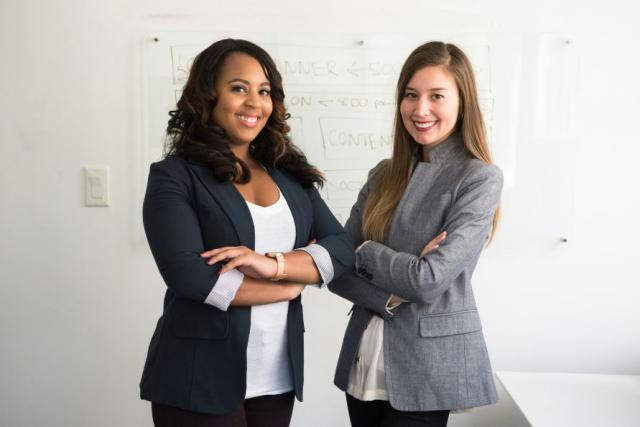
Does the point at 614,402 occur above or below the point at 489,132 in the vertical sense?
below

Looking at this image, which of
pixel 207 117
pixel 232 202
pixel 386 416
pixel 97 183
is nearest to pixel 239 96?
pixel 207 117

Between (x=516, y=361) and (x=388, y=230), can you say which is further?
(x=516, y=361)

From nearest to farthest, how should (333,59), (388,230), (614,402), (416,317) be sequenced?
(416,317), (388,230), (614,402), (333,59)

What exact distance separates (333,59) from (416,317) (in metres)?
1.41

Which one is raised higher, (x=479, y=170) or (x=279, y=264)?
(x=479, y=170)

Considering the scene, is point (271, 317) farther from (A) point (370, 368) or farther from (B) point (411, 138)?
(B) point (411, 138)

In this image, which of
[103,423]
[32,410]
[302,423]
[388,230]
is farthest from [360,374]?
[32,410]

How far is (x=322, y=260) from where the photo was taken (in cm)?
151

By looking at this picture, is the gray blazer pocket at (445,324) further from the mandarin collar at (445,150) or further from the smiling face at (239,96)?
the smiling face at (239,96)

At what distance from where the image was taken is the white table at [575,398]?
1.91 meters

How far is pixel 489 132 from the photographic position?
264cm

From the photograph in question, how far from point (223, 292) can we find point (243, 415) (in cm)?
30

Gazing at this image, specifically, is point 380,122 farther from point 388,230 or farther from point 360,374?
point 360,374

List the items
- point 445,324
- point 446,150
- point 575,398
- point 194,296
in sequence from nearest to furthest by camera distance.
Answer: point 194,296 < point 445,324 < point 446,150 < point 575,398
